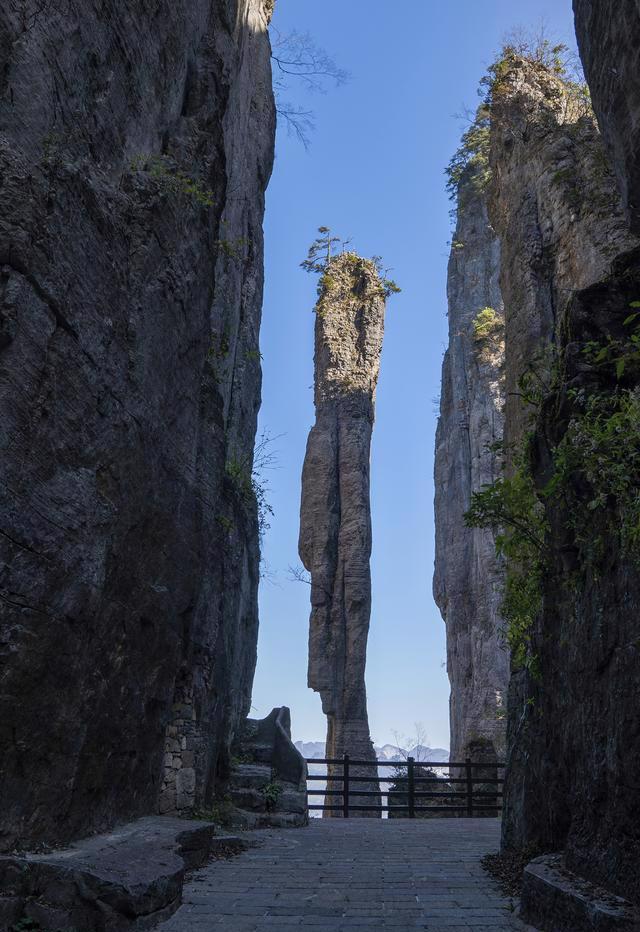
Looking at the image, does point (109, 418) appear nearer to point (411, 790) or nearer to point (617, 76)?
point (617, 76)

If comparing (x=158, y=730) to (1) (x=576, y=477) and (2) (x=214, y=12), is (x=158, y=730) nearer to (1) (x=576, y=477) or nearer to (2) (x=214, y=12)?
(1) (x=576, y=477)

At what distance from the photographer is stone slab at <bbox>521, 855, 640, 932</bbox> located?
417 centimetres

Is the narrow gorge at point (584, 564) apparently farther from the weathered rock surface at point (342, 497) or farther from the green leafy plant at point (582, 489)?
the weathered rock surface at point (342, 497)

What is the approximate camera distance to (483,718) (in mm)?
28281

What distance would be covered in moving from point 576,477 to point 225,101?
30.9 feet

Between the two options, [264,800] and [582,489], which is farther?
[264,800]

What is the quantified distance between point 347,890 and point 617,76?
25.1ft

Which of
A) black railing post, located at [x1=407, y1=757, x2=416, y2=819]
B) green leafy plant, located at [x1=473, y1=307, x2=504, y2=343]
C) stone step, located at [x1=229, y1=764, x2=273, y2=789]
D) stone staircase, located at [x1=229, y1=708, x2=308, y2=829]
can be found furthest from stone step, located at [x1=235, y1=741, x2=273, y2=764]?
green leafy plant, located at [x1=473, y1=307, x2=504, y2=343]

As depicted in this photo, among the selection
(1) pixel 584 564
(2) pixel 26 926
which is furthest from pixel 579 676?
(2) pixel 26 926

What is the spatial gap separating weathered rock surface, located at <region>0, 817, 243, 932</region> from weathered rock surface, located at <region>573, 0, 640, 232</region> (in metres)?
7.10

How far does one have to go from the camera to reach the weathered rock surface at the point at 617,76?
746cm

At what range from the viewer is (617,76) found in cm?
775

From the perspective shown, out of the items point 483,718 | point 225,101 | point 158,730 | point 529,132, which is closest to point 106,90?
point 225,101

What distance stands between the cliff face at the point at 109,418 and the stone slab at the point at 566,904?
361 centimetres
